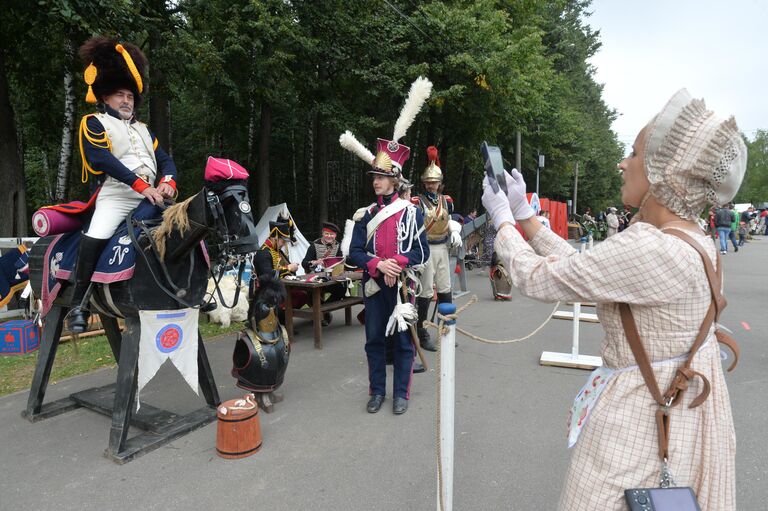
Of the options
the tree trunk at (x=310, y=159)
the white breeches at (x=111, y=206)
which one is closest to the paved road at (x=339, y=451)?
the white breeches at (x=111, y=206)

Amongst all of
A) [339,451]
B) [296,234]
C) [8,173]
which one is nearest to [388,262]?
[339,451]

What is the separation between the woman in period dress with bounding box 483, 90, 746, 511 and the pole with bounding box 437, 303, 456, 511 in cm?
68

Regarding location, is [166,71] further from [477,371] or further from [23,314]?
[477,371]

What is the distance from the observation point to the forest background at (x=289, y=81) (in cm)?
880

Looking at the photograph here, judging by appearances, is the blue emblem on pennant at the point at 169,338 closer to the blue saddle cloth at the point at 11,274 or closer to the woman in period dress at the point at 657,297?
the woman in period dress at the point at 657,297

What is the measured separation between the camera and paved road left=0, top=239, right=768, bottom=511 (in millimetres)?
2949

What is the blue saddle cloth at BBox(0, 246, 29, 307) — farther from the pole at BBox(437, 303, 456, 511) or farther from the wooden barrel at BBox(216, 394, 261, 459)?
the pole at BBox(437, 303, 456, 511)

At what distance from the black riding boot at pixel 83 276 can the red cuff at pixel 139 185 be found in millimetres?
464

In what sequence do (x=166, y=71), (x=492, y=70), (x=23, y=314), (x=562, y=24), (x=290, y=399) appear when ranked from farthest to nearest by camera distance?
1. (x=562, y=24)
2. (x=492, y=70)
3. (x=166, y=71)
4. (x=23, y=314)
5. (x=290, y=399)

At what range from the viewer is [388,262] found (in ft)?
13.0

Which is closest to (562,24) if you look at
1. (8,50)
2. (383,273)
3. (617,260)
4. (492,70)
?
(492,70)

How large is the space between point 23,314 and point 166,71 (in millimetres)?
5748

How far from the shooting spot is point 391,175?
4223mm

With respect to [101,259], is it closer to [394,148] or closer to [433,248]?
[394,148]
